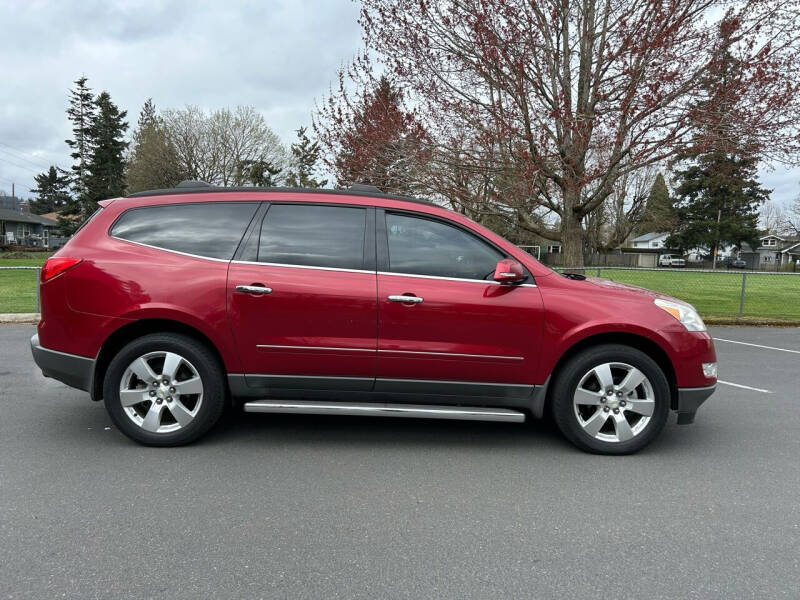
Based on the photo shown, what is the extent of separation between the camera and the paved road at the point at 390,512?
2.31m

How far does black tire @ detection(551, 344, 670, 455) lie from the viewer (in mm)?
3719

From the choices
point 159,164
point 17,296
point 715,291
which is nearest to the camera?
point 17,296

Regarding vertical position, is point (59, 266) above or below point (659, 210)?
below

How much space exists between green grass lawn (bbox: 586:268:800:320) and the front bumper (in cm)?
1184

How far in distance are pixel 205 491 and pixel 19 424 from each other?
223cm

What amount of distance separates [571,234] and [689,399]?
10.0 meters

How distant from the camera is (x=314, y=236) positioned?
387cm

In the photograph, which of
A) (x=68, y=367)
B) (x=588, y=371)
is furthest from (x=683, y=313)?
(x=68, y=367)

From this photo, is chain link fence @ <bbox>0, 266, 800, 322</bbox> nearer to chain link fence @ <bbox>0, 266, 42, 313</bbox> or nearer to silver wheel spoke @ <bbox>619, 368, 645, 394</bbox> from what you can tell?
chain link fence @ <bbox>0, 266, 42, 313</bbox>

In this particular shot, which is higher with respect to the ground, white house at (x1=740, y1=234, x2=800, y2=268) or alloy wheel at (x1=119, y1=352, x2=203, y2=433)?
white house at (x1=740, y1=234, x2=800, y2=268)

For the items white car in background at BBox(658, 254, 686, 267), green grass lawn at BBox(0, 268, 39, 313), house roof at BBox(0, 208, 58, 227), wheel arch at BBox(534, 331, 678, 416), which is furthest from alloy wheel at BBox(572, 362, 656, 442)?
house roof at BBox(0, 208, 58, 227)

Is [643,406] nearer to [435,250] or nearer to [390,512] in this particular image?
[435,250]

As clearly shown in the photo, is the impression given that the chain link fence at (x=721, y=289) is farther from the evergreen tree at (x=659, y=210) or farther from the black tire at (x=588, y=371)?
the evergreen tree at (x=659, y=210)

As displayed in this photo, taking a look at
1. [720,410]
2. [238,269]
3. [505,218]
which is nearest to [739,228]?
[505,218]
